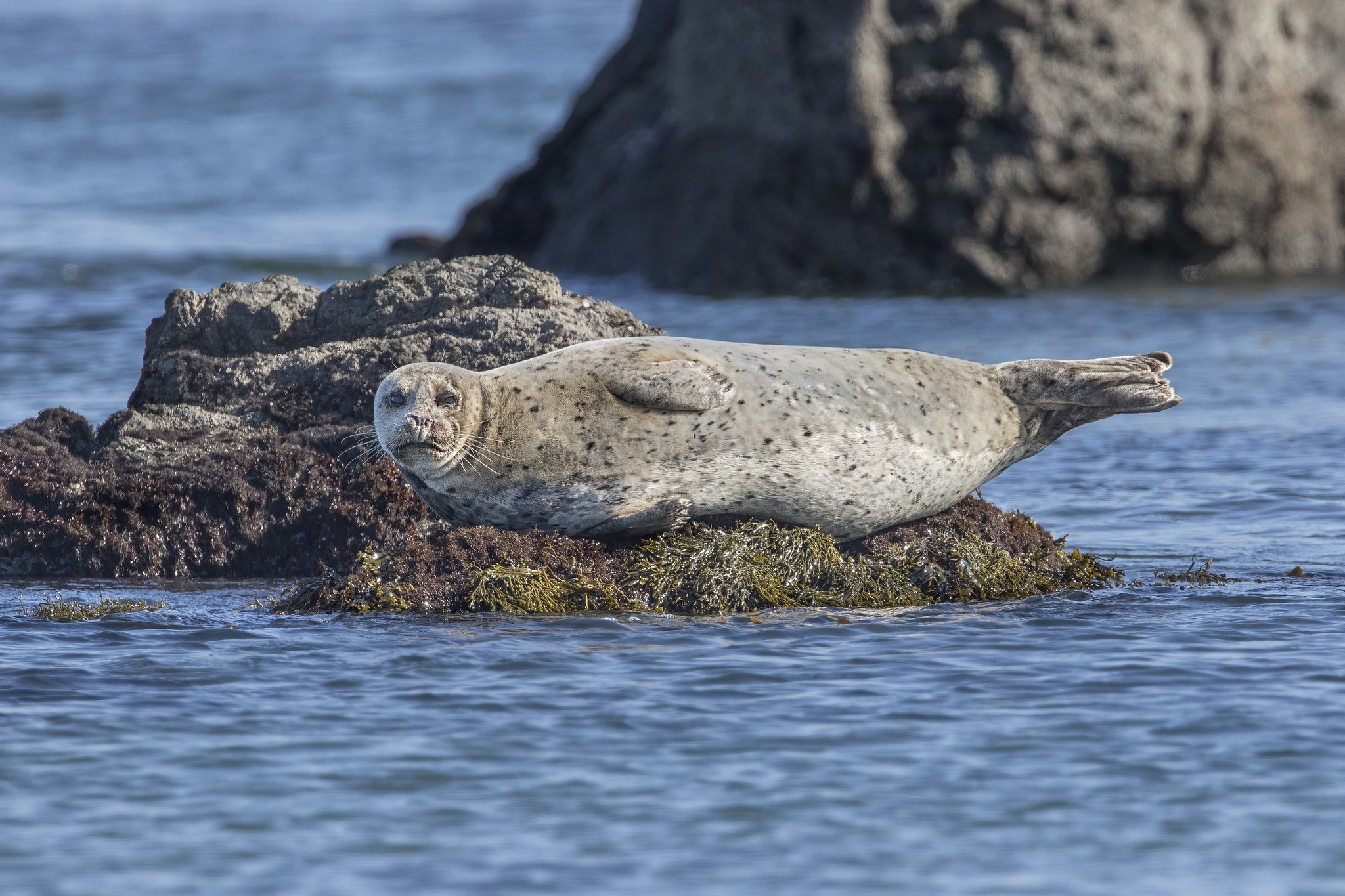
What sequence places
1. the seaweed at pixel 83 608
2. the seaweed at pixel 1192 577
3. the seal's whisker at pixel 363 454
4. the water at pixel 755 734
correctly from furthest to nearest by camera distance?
the seal's whisker at pixel 363 454
the seaweed at pixel 1192 577
the seaweed at pixel 83 608
the water at pixel 755 734

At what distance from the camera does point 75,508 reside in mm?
7809

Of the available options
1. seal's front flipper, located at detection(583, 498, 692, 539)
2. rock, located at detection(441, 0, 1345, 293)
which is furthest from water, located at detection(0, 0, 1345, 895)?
rock, located at detection(441, 0, 1345, 293)

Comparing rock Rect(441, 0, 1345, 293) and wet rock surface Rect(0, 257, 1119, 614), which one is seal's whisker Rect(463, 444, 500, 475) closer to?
wet rock surface Rect(0, 257, 1119, 614)

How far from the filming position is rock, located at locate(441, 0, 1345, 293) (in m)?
16.7

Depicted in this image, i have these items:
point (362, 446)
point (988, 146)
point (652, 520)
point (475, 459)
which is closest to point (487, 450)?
point (475, 459)

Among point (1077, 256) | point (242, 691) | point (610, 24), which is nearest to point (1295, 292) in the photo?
point (1077, 256)

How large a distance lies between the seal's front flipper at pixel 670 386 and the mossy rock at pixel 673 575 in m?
0.48

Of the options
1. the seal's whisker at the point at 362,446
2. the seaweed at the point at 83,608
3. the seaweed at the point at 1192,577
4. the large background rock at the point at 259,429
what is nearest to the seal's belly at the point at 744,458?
the seal's whisker at the point at 362,446

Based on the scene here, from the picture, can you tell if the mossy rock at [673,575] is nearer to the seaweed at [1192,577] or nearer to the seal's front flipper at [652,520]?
the seal's front flipper at [652,520]

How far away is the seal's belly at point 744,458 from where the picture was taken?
709cm

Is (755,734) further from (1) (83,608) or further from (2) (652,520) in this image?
(1) (83,608)

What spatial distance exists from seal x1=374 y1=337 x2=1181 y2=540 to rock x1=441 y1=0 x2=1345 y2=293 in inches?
381

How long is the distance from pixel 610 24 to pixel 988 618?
4241 cm

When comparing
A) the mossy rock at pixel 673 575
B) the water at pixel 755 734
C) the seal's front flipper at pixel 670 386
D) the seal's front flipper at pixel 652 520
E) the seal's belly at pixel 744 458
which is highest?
the seal's front flipper at pixel 670 386
